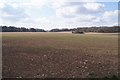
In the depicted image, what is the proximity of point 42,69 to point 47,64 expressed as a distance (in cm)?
143

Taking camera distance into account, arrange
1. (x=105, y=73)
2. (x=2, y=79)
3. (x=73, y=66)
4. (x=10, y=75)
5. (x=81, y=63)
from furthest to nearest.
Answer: (x=81, y=63)
(x=73, y=66)
(x=105, y=73)
(x=10, y=75)
(x=2, y=79)

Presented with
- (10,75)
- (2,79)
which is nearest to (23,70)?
(10,75)

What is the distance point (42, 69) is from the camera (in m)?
13.3

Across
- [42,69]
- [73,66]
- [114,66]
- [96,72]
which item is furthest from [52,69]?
[114,66]

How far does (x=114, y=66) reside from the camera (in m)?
14.8

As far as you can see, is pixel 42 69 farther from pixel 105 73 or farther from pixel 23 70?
pixel 105 73

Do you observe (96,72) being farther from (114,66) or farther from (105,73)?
(114,66)

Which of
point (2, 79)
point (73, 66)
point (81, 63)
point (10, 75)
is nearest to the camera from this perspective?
point (2, 79)

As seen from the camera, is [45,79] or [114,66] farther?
[114,66]

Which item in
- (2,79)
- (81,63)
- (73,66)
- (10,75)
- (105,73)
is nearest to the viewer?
(2,79)

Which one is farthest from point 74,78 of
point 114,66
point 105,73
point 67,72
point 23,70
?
point 114,66

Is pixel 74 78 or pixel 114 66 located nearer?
pixel 74 78

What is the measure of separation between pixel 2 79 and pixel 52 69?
3206mm

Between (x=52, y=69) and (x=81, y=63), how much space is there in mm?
2604
